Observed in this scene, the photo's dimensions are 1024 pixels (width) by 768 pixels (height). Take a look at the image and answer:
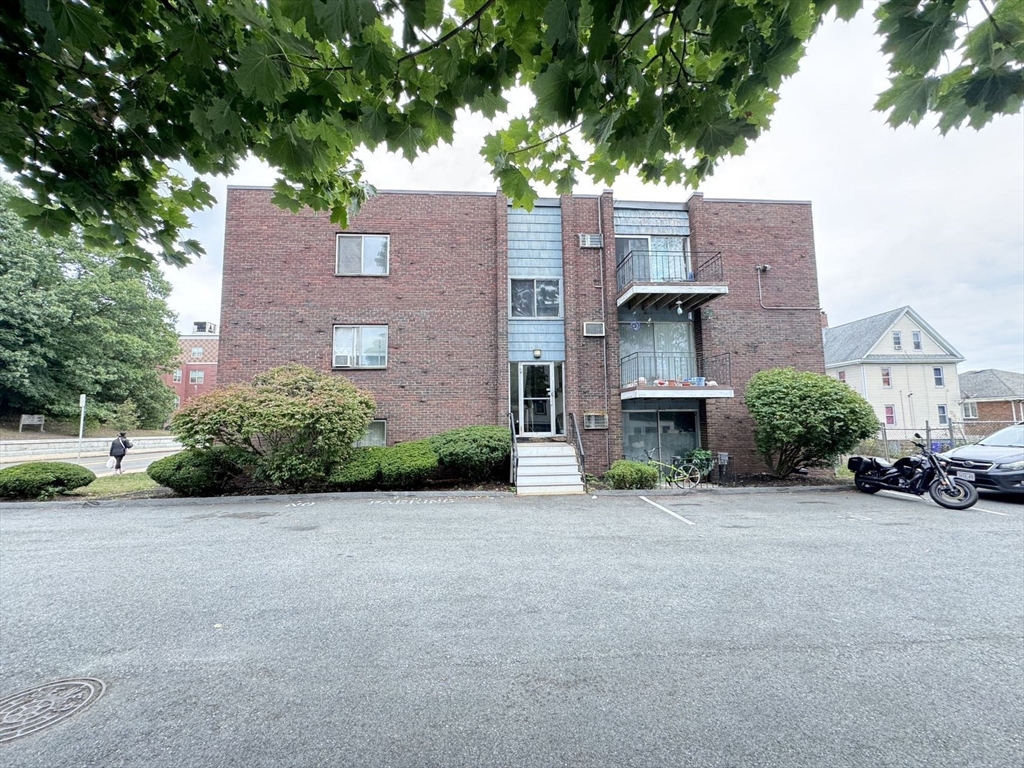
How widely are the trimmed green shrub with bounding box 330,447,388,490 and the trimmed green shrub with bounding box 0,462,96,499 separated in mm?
5237

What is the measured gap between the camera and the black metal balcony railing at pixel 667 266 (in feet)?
41.9

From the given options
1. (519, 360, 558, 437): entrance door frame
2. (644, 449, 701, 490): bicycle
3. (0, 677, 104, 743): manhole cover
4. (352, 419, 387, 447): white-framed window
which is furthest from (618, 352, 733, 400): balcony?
(0, 677, 104, 743): manhole cover

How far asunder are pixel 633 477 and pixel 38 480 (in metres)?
12.1

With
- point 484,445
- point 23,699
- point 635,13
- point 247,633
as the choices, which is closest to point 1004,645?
point 635,13

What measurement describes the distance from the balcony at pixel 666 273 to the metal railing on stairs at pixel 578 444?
3574 millimetres

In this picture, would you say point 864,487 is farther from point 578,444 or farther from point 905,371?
point 905,371

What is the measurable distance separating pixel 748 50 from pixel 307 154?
242 centimetres

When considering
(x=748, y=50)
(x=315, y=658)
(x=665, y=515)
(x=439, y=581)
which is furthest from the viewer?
(x=665, y=515)

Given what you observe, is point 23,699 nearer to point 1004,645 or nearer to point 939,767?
point 939,767

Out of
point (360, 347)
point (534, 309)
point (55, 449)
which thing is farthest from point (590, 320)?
point (55, 449)

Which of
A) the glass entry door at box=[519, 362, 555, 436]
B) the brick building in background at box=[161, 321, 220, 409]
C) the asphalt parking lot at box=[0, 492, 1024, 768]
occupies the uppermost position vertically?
the brick building in background at box=[161, 321, 220, 409]

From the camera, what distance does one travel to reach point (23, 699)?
259 cm

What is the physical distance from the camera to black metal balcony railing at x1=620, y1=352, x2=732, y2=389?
12.6m

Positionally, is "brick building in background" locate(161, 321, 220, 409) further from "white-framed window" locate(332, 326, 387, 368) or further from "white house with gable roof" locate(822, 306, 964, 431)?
"white house with gable roof" locate(822, 306, 964, 431)
